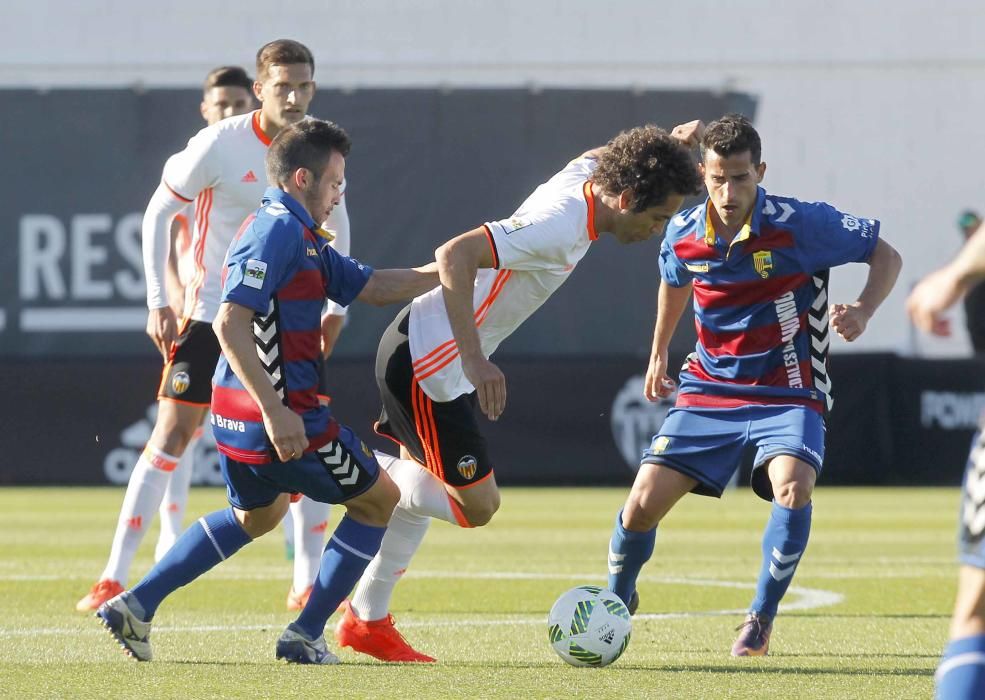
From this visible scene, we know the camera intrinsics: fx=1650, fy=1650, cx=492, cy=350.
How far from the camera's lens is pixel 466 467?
550 centimetres

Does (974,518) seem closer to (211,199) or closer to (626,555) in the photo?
(626,555)

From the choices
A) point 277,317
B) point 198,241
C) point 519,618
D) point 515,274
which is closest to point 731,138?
point 515,274

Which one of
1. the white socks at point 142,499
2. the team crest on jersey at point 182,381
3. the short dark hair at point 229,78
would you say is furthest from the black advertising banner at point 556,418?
the team crest on jersey at point 182,381

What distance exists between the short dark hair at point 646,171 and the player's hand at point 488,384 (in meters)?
0.70

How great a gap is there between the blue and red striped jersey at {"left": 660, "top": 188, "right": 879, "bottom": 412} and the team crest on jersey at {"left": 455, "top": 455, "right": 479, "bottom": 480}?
2.81 ft

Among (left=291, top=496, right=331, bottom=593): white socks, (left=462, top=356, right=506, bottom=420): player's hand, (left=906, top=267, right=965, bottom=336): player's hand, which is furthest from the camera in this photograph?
(left=291, top=496, right=331, bottom=593): white socks

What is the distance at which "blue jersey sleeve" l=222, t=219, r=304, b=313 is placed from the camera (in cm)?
471

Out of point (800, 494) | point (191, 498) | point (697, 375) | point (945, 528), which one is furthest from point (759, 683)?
point (191, 498)

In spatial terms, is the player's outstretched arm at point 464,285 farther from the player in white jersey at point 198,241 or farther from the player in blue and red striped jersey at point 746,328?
the player in white jersey at point 198,241

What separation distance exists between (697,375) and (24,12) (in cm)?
1321

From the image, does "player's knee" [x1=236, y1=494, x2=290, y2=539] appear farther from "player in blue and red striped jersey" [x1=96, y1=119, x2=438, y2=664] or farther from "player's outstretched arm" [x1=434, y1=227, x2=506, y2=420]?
"player's outstretched arm" [x1=434, y1=227, x2=506, y2=420]

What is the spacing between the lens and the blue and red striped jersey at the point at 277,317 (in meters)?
4.74

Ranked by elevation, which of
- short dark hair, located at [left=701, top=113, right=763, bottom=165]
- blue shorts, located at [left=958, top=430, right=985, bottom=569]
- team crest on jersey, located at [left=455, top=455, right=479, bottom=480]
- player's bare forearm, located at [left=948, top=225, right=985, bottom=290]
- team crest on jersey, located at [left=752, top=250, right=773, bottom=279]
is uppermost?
player's bare forearm, located at [left=948, top=225, right=985, bottom=290]

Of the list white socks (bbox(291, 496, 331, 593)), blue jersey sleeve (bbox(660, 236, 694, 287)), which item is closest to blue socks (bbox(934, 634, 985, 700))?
blue jersey sleeve (bbox(660, 236, 694, 287))
